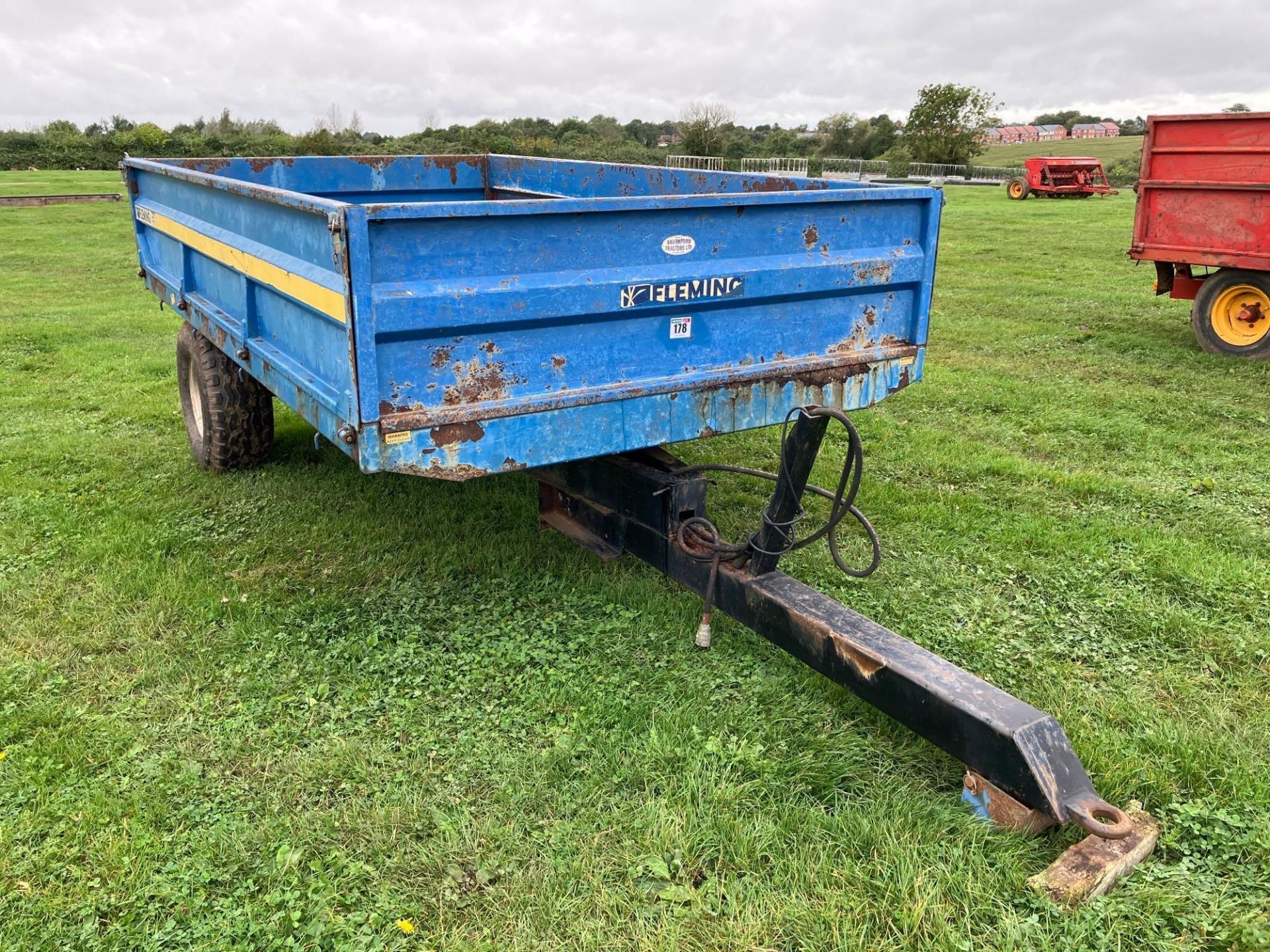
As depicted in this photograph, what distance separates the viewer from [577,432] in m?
3.14

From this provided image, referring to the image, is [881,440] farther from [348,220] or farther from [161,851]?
[161,851]

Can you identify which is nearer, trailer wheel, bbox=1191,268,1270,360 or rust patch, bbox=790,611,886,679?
rust patch, bbox=790,611,886,679

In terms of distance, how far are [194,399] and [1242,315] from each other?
25.0ft

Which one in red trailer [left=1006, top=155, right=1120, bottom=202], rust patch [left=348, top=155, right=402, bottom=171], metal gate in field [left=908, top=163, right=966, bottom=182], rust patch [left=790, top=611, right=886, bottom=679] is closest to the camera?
rust patch [left=790, top=611, right=886, bottom=679]

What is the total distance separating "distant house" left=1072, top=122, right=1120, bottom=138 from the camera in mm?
72000

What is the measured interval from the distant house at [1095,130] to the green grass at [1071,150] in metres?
7.87

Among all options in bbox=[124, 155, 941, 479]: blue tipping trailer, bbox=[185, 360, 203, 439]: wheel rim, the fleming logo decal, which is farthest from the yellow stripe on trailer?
the fleming logo decal

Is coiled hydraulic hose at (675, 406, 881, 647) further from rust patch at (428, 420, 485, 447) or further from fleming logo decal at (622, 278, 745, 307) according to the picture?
rust patch at (428, 420, 485, 447)

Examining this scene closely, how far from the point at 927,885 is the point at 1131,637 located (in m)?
1.68

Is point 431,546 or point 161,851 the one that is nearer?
point 161,851

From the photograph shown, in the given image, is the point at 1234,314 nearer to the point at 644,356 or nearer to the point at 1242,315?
the point at 1242,315

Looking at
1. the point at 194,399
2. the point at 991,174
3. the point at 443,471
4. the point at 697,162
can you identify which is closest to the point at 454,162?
the point at 194,399

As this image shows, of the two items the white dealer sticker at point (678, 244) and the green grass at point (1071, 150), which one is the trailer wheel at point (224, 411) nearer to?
the white dealer sticker at point (678, 244)

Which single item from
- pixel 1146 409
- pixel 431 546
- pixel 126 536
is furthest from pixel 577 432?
pixel 1146 409
